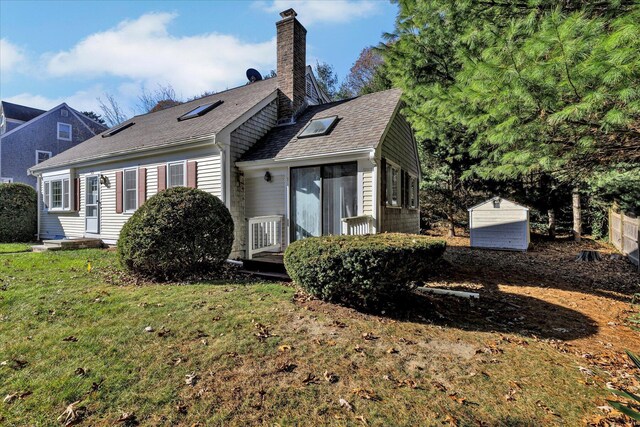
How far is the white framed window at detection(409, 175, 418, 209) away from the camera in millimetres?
12047

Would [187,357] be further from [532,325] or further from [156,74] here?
[156,74]

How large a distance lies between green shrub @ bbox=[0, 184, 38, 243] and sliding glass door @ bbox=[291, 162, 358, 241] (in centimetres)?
1350

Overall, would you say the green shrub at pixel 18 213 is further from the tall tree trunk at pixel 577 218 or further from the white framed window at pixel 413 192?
the tall tree trunk at pixel 577 218

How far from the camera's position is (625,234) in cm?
1026

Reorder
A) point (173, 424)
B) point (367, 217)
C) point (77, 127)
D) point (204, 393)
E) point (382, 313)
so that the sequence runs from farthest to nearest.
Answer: point (77, 127) → point (367, 217) → point (382, 313) → point (204, 393) → point (173, 424)

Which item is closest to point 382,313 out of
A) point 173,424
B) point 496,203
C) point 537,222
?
point 173,424

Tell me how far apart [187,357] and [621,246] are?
1402 cm

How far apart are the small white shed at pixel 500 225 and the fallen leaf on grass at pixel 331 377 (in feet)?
38.5

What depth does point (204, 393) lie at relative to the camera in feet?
9.18

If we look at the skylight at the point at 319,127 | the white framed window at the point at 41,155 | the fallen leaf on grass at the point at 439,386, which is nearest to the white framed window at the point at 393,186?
the skylight at the point at 319,127

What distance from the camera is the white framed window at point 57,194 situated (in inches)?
514

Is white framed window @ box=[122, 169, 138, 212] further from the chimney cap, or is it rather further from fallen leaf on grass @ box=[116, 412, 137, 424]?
fallen leaf on grass @ box=[116, 412, 137, 424]

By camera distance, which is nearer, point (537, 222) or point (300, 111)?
point (300, 111)

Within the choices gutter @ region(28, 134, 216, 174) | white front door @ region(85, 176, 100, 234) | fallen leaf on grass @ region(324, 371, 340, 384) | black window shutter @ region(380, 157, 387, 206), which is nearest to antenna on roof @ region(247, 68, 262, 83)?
gutter @ region(28, 134, 216, 174)
